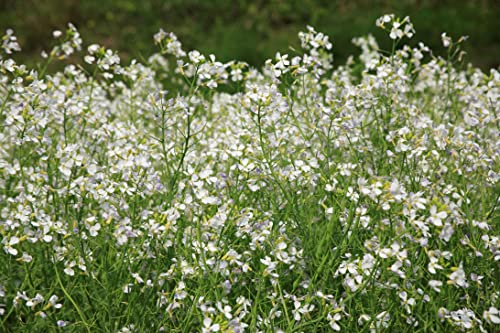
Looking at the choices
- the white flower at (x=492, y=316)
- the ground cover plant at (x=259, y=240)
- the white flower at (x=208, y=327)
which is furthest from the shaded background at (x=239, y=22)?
the white flower at (x=208, y=327)

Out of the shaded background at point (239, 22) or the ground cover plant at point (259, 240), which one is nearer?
the ground cover plant at point (259, 240)

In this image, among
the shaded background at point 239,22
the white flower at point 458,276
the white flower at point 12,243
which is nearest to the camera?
the white flower at point 458,276

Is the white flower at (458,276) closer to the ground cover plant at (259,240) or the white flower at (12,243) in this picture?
the ground cover plant at (259,240)

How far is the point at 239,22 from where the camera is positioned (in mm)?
9766

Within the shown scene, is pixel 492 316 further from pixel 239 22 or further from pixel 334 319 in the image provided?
pixel 239 22

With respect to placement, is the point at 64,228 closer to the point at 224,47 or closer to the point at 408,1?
the point at 224,47

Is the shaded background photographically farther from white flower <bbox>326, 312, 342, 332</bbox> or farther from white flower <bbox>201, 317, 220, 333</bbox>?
white flower <bbox>201, 317, 220, 333</bbox>

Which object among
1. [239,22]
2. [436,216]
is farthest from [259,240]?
[239,22]

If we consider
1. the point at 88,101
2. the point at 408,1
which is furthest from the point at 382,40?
the point at 88,101

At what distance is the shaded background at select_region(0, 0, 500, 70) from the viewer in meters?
7.98

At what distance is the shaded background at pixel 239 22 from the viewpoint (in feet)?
26.2

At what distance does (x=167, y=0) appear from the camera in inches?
410

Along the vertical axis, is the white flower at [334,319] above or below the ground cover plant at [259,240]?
below

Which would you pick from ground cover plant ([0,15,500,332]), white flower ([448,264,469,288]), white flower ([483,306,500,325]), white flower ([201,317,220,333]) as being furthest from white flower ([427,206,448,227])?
white flower ([201,317,220,333])
